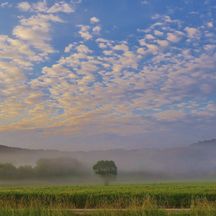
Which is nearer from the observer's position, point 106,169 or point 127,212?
point 127,212

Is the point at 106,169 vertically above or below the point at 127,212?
above

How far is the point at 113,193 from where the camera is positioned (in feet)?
123

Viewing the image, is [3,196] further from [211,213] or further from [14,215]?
[211,213]

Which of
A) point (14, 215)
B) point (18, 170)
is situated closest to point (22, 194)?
point (14, 215)

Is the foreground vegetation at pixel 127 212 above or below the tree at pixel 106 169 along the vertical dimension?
below

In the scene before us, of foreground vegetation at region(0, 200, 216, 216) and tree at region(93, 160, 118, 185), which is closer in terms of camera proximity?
foreground vegetation at region(0, 200, 216, 216)

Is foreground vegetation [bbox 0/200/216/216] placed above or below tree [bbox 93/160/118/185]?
below

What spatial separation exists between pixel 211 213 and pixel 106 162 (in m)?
92.8

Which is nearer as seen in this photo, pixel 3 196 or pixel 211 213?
pixel 211 213

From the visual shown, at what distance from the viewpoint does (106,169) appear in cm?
11212

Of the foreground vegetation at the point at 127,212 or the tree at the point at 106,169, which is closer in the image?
the foreground vegetation at the point at 127,212

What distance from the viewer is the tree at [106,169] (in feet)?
366

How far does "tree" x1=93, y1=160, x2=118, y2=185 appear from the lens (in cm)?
11150

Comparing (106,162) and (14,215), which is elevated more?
(106,162)
